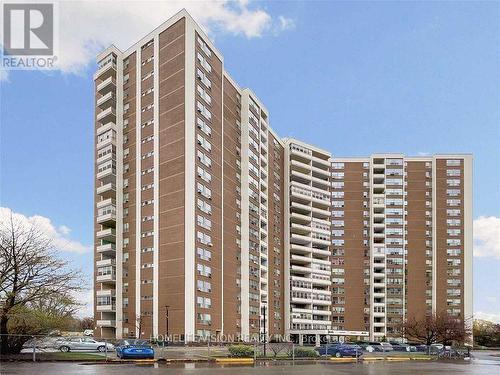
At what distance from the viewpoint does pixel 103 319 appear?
86.7 metres

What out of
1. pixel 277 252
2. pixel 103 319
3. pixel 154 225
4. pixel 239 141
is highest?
pixel 239 141

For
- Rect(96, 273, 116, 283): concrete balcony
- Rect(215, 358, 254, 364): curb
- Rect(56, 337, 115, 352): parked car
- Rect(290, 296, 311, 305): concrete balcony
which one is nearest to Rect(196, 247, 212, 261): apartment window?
Rect(96, 273, 116, 283): concrete balcony

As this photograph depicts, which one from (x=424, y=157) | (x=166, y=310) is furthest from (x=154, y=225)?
(x=424, y=157)

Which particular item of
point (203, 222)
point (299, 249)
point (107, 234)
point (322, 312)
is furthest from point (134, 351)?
point (322, 312)

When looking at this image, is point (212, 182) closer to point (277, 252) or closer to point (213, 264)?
point (213, 264)

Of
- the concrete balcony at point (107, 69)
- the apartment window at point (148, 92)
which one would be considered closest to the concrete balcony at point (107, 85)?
the concrete balcony at point (107, 69)

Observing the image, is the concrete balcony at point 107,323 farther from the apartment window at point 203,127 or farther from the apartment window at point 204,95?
the apartment window at point 204,95

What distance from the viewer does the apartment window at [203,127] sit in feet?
272

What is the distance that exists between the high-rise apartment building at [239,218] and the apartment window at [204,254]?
1.02 feet

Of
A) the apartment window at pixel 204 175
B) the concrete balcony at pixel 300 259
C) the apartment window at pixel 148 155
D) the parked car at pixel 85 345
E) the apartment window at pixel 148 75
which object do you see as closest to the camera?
the parked car at pixel 85 345

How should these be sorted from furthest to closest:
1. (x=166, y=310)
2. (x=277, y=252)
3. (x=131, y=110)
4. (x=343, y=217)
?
(x=343, y=217), (x=277, y=252), (x=131, y=110), (x=166, y=310)

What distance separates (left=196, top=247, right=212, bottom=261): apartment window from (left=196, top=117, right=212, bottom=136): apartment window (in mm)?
18947

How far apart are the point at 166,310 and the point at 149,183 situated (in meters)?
20.6

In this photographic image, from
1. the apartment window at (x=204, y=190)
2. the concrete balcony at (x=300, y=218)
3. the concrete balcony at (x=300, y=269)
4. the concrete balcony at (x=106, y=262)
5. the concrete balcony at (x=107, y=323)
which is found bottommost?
the concrete balcony at (x=107, y=323)
